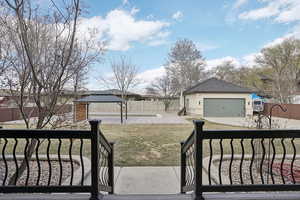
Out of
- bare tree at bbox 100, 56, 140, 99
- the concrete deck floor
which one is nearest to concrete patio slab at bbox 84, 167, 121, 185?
the concrete deck floor

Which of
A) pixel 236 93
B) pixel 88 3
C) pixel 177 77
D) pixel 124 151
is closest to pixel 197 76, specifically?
pixel 177 77

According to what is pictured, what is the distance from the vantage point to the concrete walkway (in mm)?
3365

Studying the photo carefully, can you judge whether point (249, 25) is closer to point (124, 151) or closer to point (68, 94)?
point (124, 151)

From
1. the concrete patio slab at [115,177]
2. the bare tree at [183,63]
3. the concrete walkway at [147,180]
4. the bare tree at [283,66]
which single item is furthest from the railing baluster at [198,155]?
the bare tree at [183,63]

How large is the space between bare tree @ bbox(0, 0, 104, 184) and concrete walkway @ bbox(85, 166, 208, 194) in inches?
70.6

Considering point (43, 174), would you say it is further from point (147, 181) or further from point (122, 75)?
point (122, 75)

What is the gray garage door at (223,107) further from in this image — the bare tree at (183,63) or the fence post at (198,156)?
the fence post at (198,156)

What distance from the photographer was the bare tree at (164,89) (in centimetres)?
2656

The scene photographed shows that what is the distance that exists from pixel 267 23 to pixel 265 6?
9.77ft

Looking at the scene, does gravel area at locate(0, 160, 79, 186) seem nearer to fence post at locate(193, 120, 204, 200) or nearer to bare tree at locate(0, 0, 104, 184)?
bare tree at locate(0, 0, 104, 184)

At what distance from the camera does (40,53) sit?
11.4 ft

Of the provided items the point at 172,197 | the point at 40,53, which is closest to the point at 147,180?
the point at 172,197

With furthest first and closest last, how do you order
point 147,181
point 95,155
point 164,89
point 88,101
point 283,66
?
point 164,89 < point 283,66 < point 88,101 < point 147,181 < point 95,155

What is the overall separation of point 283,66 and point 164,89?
15842 mm
